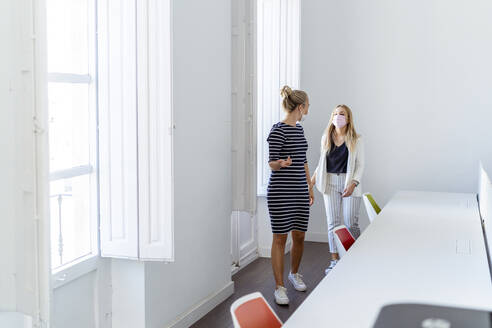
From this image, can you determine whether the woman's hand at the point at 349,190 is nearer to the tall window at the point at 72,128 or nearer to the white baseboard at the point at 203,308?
the white baseboard at the point at 203,308

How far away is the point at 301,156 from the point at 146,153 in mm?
1576

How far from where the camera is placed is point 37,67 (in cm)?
240

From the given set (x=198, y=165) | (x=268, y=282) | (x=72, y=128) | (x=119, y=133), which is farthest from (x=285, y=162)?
(x=72, y=128)

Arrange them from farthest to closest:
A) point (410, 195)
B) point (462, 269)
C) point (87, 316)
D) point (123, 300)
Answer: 1. point (410, 195)
2. point (123, 300)
3. point (87, 316)
4. point (462, 269)

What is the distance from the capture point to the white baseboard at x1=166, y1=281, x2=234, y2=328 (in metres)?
4.18

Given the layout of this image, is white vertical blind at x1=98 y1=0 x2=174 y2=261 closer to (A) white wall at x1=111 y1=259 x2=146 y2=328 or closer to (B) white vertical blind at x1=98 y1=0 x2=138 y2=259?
(B) white vertical blind at x1=98 y1=0 x2=138 y2=259

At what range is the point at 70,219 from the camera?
3484 mm

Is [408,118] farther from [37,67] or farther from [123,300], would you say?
[37,67]

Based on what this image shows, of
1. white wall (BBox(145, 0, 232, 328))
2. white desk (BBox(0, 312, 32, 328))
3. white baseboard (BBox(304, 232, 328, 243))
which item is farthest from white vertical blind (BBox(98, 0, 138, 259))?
white baseboard (BBox(304, 232, 328, 243))

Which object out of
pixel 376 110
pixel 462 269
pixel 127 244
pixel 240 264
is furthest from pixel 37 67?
pixel 376 110

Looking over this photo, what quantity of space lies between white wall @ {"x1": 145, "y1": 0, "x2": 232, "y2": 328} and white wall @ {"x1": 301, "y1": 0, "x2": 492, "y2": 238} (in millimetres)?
2284

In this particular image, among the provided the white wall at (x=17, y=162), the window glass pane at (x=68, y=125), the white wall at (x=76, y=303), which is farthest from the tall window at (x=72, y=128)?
the white wall at (x=17, y=162)

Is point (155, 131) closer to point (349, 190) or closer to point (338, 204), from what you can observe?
point (349, 190)

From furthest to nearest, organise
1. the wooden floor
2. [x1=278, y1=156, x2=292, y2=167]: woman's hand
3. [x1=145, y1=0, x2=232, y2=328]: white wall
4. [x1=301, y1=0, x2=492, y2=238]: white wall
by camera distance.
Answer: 1. [x1=301, y1=0, x2=492, y2=238]: white wall
2. [x1=278, y1=156, x2=292, y2=167]: woman's hand
3. the wooden floor
4. [x1=145, y1=0, x2=232, y2=328]: white wall
